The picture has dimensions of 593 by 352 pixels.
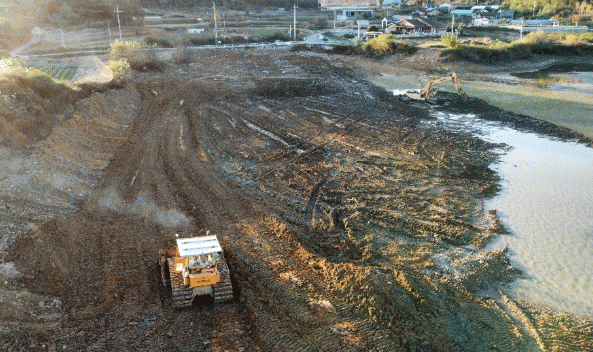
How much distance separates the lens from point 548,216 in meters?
→ 16.7

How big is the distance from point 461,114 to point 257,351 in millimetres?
23460

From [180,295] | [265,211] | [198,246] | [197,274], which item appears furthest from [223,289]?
[265,211]

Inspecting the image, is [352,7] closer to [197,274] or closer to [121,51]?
[121,51]

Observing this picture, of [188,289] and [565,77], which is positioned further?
[565,77]

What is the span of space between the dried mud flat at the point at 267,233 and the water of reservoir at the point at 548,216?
2.36 ft

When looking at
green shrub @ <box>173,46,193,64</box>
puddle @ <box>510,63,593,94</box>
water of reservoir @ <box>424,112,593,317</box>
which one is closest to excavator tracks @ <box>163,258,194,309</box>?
water of reservoir @ <box>424,112,593,317</box>

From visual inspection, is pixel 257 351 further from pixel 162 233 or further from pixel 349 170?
pixel 349 170

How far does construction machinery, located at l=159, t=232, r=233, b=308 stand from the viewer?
11.2m

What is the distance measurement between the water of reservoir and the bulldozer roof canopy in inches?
316

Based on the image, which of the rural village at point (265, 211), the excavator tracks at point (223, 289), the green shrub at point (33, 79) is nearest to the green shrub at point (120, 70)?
the rural village at point (265, 211)

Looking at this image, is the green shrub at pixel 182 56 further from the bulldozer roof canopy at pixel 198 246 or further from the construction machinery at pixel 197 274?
the construction machinery at pixel 197 274

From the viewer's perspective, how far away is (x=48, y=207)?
15625 mm

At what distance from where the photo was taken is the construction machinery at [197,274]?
36.7 ft

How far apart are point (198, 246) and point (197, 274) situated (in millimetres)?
949
